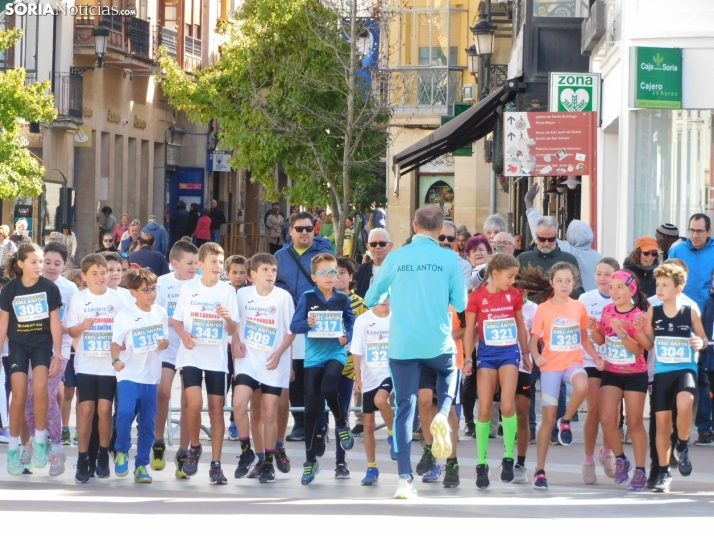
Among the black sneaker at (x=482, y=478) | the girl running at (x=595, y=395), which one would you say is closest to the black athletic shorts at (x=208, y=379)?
the black sneaker at (x=482, y=478)

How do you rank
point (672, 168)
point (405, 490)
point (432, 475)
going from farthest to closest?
point (672, 168), point (432, 475), point (405, 490)

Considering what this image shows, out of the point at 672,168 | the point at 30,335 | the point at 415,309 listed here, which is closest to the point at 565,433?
the point at 415,309

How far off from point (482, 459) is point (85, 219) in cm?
3626

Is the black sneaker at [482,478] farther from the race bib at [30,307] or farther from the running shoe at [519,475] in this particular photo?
the race bib at [30,307]

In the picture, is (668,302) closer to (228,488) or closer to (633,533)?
(633,533)

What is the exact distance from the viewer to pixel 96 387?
1084 centimetres

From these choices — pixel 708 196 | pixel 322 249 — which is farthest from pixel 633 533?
pixel 708 196

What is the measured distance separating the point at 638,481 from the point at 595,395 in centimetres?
82

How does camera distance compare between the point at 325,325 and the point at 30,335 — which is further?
the point at 30,335

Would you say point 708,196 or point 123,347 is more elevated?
point 708,196

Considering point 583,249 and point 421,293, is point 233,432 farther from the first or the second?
point 421,293

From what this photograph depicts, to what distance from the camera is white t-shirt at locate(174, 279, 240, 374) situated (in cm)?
1073

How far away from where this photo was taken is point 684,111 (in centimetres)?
1656

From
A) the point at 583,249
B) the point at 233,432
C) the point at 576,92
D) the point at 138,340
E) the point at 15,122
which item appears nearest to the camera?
the point at 138,340
